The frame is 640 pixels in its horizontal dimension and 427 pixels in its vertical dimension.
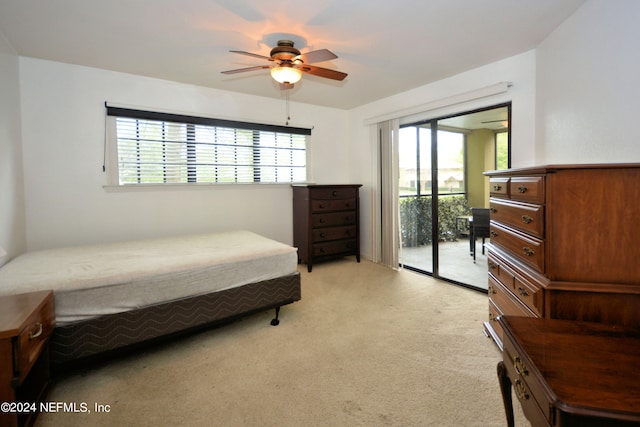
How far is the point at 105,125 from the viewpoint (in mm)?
3215

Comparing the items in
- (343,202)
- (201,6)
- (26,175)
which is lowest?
(343,202)

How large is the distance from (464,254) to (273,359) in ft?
9.65

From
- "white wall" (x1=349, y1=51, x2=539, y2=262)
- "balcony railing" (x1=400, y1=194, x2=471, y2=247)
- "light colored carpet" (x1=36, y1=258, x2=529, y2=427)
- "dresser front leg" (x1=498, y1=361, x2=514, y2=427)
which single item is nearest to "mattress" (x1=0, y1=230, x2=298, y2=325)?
"light colored carpet" (x1=36, y1=258, x2=529, y2=427)

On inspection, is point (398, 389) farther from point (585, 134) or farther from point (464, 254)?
point (464, 254)

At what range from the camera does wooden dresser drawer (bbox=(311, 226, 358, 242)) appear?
13.9ft

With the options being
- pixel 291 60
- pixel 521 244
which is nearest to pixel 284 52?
pixel 291 60

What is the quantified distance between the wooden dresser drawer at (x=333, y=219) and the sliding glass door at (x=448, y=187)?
0.73m

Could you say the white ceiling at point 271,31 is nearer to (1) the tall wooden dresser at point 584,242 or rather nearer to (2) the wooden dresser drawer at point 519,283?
(1) the tall wooden dresser at point 584,242

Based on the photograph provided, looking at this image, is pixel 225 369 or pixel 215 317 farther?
pixel 215 317

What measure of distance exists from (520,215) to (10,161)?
397 centimetres

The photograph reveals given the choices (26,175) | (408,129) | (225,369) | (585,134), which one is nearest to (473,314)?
(585,134)

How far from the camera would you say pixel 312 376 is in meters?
1.91

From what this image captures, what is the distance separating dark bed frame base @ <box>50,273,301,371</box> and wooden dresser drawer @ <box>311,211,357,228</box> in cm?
160

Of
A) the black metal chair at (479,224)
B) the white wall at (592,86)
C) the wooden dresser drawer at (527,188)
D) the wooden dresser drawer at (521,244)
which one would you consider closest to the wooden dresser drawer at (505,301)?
the wooden dresser drawer at (521,244)
